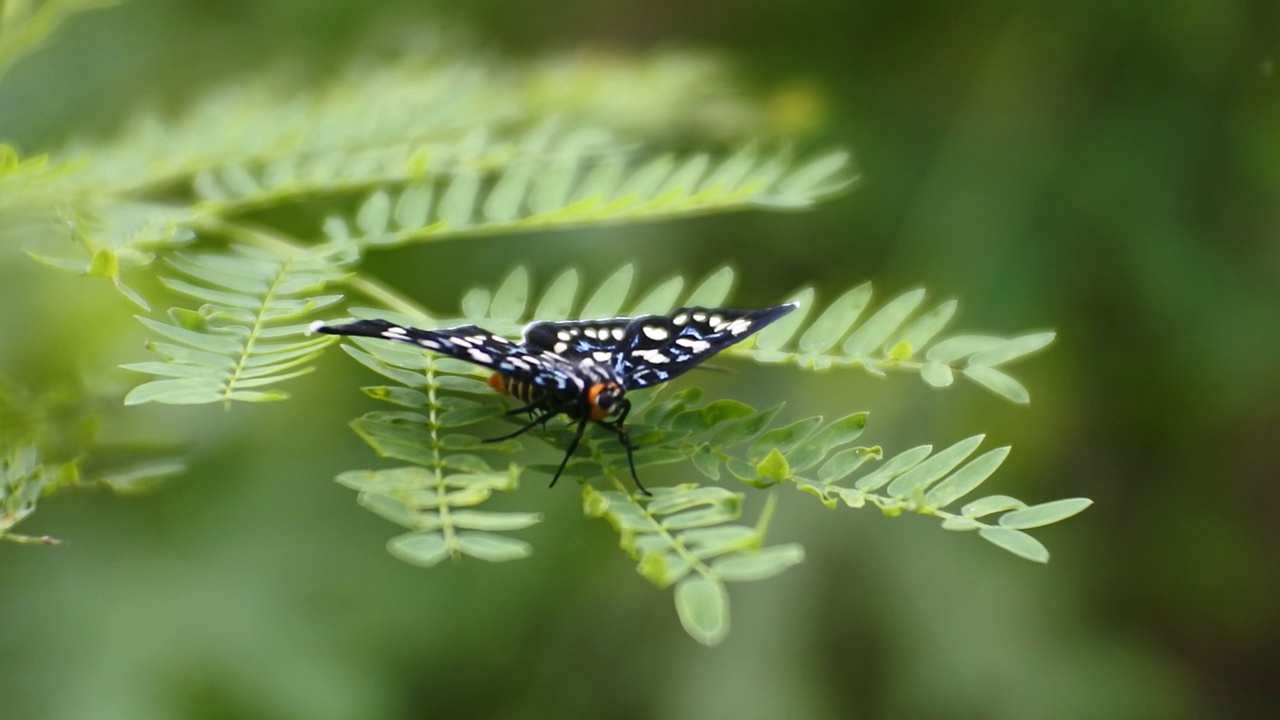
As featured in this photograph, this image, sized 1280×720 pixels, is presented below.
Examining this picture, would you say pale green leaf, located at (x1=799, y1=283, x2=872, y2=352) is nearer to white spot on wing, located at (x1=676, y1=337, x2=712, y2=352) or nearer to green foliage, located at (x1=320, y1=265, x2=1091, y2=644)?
green foliage, located at (x1=320, y1=265, x2=1091, y2=644)

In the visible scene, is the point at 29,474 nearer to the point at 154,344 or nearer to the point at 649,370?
the point at 154,344

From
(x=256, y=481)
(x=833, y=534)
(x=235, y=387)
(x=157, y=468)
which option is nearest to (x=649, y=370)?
(x=235, y=387)

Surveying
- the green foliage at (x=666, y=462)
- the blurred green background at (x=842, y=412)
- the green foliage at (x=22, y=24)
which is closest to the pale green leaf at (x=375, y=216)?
the green foliage at (x=666, y=462)

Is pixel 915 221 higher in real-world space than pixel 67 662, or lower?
higher

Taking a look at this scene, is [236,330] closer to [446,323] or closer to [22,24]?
[446,323]

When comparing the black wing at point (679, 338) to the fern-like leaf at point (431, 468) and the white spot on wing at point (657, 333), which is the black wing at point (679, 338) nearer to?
the white spot on wing at point (657, 333)

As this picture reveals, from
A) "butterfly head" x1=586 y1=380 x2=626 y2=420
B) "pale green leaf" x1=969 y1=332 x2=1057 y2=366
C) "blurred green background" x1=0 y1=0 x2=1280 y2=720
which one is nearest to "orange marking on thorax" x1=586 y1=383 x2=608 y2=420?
"butterfly head" x1=586 y1=380 x2=626 y2=420
